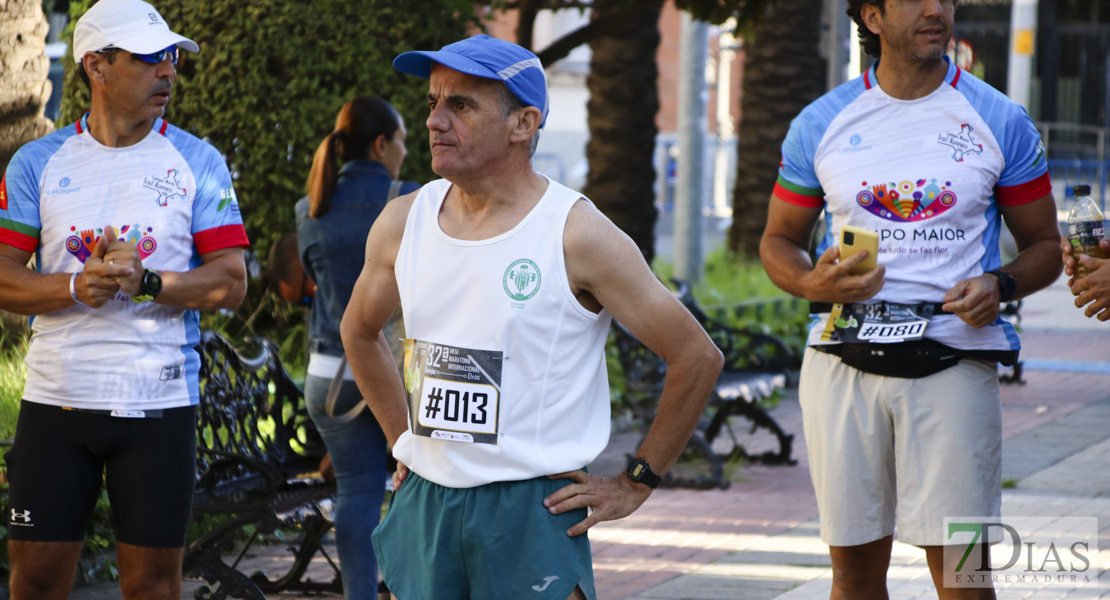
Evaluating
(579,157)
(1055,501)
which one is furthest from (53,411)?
(579,157)

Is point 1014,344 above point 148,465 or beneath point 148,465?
above

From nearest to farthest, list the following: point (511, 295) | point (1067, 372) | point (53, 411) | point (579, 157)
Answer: point (511, 295) → point (53, 411) → point (1067, 372) → point (579, 157)

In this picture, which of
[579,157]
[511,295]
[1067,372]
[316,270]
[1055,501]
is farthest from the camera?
[579,157]

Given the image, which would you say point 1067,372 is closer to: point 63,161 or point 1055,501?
point 1055,501

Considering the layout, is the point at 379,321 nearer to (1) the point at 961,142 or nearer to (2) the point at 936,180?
(2) the point at 936,180

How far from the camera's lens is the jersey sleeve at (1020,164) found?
12.5 ft

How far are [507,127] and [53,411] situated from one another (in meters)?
1.72

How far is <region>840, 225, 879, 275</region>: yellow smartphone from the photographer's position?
12.0ft

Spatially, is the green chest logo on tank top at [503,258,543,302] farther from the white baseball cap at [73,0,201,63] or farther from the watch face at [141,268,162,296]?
the white baseball cap at [73,0,201,63]

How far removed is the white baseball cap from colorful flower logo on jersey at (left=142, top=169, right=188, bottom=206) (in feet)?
1.20

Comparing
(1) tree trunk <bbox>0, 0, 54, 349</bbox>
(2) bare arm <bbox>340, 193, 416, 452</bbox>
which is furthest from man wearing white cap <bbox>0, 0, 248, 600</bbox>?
(1) tree trunk <bbox>0, 0, 54, 349</bbox>

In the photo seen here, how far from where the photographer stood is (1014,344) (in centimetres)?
384

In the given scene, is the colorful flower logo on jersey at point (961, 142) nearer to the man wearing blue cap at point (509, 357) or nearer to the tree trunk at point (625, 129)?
the man wearing blue cap at point (509, 357)

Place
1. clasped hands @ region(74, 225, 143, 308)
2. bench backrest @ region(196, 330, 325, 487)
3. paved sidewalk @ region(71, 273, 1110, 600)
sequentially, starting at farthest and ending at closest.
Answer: bench backrest @ region(196, 330, 325, 487), paved sidewalk @ region(71, 273, 1110, 600), clasped hands @ region(74, 225, 143, 308)
